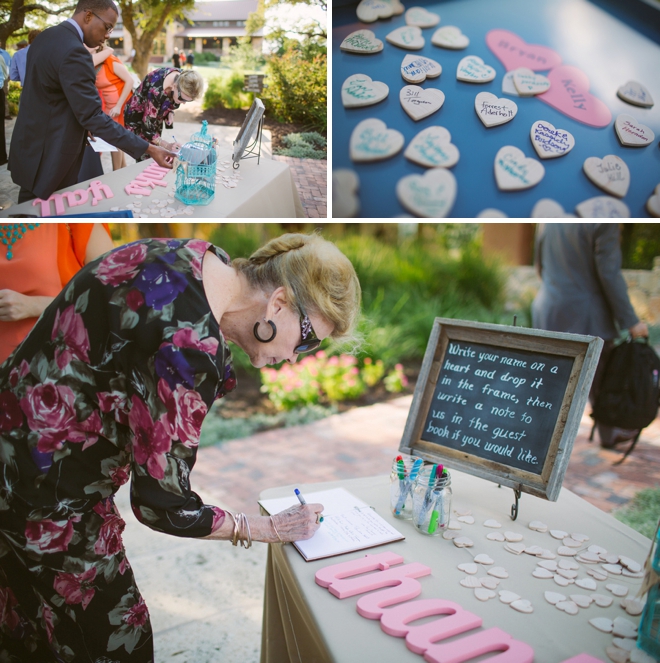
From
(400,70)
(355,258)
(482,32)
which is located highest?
(482,32)

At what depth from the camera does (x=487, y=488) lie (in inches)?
58.0

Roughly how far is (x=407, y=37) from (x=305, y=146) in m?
0.56

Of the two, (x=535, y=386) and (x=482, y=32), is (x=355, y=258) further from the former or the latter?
(x=535, y=386)

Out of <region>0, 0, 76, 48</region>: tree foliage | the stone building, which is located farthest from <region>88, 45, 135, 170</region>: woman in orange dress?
<region>0, 0, 76, 48</region>: tree foliage

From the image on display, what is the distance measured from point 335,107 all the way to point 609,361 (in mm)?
1923

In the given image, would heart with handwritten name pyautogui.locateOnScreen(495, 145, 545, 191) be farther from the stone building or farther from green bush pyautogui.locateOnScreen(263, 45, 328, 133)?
the stone building

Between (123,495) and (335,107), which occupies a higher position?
(335,107)

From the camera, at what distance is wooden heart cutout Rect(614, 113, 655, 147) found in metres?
2.15

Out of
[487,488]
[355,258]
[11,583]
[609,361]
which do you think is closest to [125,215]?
[11,583]

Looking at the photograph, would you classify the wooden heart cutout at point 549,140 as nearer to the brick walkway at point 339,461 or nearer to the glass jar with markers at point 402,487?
the glass jar with markers at point 402,487

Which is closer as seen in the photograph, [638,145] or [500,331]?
[500,331]

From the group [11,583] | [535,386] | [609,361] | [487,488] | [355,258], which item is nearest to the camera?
[11,583]

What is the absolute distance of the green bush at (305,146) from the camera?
87.5 inches

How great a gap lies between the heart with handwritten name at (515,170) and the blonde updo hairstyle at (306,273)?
4.17 feet
